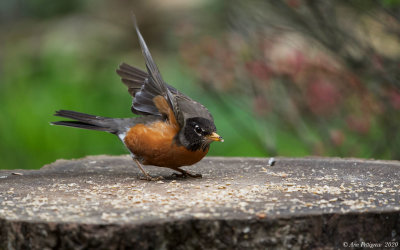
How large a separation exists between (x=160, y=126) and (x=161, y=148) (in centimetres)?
22

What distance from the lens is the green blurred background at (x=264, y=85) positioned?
267 inches

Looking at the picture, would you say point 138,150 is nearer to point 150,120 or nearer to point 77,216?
point 150,120

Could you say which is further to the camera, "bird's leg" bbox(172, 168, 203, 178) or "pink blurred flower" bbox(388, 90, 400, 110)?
"pink blurred flower" bbox(388, 90, 400, 110)

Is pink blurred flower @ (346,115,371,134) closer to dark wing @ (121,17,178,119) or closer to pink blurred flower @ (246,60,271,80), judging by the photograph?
pink blurred flower @ (246,60,271,80)

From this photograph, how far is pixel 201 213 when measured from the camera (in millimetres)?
3387

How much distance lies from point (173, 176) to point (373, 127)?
4091mm

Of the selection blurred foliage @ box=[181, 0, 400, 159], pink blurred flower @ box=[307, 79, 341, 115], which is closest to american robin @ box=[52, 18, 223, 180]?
blurred foliage @ box=[181, 0, 400, 159]

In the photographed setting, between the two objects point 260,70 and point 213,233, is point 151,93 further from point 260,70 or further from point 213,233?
point 260,70

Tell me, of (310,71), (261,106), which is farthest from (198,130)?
(310,71)

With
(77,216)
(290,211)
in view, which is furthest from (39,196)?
(290,211)

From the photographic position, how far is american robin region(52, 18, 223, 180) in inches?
185

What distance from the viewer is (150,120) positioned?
4984mm

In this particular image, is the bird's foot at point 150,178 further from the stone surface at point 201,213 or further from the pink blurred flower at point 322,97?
the pink blurred flower at point 322,97

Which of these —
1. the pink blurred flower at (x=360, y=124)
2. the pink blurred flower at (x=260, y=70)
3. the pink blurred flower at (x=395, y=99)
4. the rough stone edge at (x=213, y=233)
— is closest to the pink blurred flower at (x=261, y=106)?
the pink blurred flower at (x=260, y=70)
